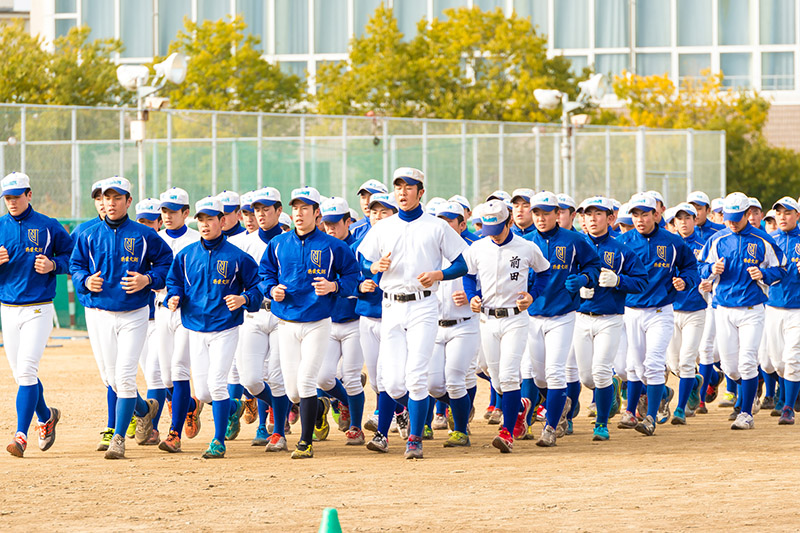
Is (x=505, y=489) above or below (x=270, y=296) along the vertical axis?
below

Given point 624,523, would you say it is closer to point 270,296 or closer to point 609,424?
point 270,296

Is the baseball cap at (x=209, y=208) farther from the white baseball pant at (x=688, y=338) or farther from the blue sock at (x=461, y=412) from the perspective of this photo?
the white baseball pant at (x=688, y=338)

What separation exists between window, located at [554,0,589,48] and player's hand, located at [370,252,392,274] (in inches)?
2042

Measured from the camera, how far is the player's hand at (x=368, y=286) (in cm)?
1074

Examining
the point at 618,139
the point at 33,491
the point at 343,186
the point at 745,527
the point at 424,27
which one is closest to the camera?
the point at 745,527

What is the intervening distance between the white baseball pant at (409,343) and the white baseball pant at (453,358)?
0.56 metres

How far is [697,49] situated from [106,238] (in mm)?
54748

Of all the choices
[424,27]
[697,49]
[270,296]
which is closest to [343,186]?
[270,296]

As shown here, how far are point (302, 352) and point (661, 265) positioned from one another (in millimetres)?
3858

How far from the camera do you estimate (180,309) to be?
1100 cm

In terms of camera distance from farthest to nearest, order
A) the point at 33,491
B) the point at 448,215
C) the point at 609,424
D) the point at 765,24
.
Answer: the point at 765,24 < the point at 609,424 < the point at 448,215 < the point at 33,491

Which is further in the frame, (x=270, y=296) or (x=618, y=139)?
(x=618, y=139)

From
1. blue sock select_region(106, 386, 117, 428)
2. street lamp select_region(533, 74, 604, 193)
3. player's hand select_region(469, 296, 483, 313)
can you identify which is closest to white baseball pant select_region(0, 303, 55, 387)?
blue sock select_region(106, 386, 117, 428)

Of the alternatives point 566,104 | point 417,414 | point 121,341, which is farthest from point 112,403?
point 566,104
